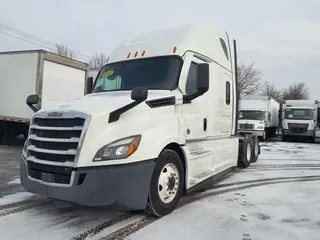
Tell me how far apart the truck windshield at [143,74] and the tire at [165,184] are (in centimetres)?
118

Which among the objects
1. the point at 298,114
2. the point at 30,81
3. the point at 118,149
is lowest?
the point at 118,149

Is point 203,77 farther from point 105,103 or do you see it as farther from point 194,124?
point 105,103

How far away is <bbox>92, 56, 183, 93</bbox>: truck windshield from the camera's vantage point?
17.7 ft

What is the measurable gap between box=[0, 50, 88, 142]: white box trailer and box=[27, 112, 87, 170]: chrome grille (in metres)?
7.17

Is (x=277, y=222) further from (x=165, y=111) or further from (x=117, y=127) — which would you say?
(x=117, y=127)

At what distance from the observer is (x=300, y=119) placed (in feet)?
76.4

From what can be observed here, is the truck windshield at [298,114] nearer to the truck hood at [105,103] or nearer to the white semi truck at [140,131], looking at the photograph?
the white semi truck at [140,131]

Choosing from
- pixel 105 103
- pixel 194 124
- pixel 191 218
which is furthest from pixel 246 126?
pixel 105 103

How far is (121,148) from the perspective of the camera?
4.23m

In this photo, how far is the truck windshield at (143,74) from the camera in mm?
5398

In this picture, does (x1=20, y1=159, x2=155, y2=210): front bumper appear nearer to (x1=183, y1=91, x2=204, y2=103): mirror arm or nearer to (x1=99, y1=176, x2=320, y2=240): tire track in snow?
(x1=99, y1=176, x2=320, y2=240): tire track in snow

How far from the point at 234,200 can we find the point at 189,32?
3144 mm

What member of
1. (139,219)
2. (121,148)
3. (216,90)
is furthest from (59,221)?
(216,90)

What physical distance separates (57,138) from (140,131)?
1.10 meters
